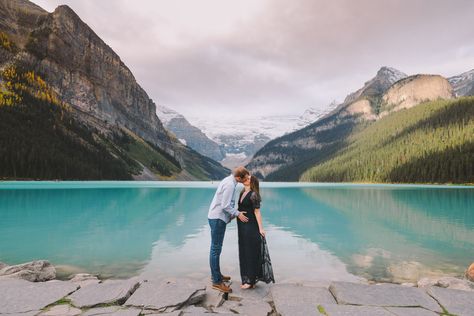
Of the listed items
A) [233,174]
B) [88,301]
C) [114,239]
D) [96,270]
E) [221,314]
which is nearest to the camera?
[221,314]

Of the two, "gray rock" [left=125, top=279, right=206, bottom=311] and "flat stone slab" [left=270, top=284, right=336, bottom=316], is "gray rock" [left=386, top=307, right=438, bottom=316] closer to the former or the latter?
"flat stone slab" [left=270, top=284, right=336, bottom=316]

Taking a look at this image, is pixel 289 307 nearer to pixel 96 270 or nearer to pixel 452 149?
pixel 96 270

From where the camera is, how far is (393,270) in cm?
1462

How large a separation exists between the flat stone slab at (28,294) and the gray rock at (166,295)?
1.84 m

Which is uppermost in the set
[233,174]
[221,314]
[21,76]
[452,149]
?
[21,76]

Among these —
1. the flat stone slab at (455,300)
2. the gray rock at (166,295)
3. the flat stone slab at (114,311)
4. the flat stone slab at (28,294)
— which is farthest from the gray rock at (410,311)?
the flat stone slab at (28,294)

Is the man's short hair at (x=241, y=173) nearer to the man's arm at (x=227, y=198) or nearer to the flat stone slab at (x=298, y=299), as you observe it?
the man's arm at (x=227, y=198)

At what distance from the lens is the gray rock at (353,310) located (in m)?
6.91

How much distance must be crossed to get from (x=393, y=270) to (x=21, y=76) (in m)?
224

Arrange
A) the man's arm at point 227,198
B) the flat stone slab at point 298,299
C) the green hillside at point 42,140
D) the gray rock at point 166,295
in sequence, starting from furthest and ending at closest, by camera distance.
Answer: the green hillside at point 42,140 → the man's arm at point 227,198 → the gray rock at point 166,295 → the flat stone slab at point 298,299

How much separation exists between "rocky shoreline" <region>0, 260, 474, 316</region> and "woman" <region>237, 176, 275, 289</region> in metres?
0.39

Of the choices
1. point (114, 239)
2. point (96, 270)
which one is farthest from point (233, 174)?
point (114, 239)

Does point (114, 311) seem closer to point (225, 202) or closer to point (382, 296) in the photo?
point (225, 202)

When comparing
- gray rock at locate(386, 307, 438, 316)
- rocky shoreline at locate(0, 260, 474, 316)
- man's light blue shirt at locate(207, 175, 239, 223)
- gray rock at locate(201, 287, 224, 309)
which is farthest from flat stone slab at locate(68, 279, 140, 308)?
gray rock at locate(386, 307, 438, 316)
